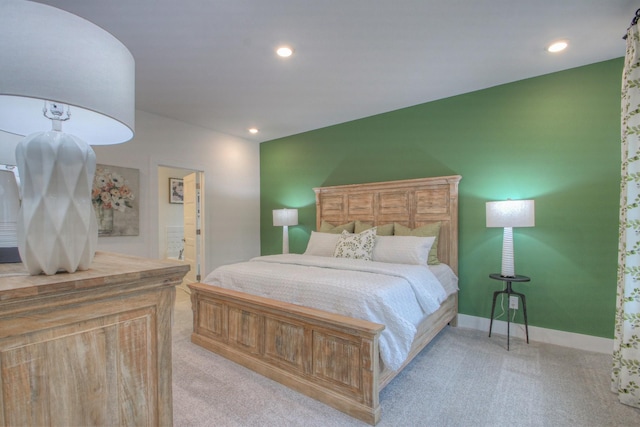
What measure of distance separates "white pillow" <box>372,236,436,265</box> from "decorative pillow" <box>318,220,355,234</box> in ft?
2.48

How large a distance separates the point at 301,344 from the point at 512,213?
221 cm

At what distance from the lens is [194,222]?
4605 millimetres

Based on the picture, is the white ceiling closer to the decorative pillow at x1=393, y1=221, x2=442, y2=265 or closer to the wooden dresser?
the decorative pillow at x1=393, y1=221, x2=442, y2=265

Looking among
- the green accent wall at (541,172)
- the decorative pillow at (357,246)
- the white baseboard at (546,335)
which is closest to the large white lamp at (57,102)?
the decorative pillow at (357,246)

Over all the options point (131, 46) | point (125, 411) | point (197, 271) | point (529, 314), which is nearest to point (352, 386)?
point (125, 411)

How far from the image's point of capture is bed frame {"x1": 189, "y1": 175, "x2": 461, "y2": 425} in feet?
5.84

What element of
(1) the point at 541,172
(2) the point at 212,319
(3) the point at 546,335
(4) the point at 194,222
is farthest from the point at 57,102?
(4) the point at 194,222

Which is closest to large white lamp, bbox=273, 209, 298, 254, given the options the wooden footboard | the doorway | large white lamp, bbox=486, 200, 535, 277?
the doorway

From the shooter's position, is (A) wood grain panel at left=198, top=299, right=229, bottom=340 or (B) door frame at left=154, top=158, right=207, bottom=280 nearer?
(A) wood grain panel at left=198, top=299, right=229, bottom=340

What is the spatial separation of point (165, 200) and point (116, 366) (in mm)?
6222

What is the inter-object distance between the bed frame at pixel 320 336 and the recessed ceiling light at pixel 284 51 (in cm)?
204

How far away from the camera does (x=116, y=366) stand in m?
0.69

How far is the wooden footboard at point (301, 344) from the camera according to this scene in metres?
1.76

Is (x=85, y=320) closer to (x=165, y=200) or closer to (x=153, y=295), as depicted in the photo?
(x=153, y=295)
